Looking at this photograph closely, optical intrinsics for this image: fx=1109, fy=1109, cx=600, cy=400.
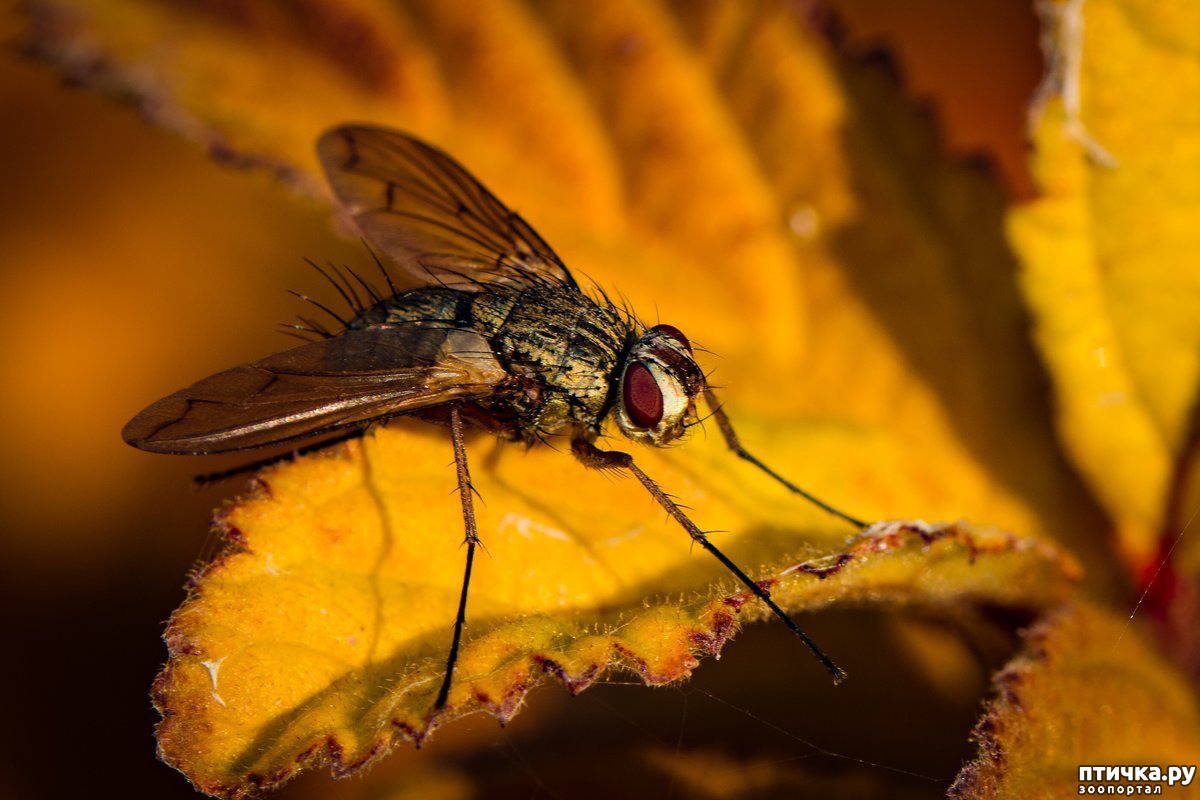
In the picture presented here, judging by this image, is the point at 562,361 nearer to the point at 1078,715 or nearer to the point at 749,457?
the point at 749,457

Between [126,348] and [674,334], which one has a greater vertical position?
[674,334]

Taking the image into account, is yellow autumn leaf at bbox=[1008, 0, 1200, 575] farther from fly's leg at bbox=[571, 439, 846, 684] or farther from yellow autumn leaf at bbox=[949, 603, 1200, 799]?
fly's leg at bbox=[571, 439, 846, 684]

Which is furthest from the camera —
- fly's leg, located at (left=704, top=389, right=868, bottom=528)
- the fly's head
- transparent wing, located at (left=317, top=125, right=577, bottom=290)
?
transparent wing, located at (left=317, top=125, right=577, bottom=290)

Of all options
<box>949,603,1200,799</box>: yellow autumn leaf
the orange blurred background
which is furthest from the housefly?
<box>949,603,1200,799</box>: yellow autumn leaf

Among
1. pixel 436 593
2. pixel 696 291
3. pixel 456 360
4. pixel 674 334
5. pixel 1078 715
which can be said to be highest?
pixel 696 291

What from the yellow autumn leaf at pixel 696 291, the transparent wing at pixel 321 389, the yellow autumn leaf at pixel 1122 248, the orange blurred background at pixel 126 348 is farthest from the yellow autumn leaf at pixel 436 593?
the orange blurred background at pixel 126 348

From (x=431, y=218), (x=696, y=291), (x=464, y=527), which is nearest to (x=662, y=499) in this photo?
(x=464, y=527)

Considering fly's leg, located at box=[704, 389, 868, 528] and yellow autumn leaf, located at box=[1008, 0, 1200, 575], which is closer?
yellow autumn leaf, located at box=[1008, 0, 1200, 575]

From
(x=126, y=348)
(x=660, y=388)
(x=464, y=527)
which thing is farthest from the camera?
(x=126, y=348)
